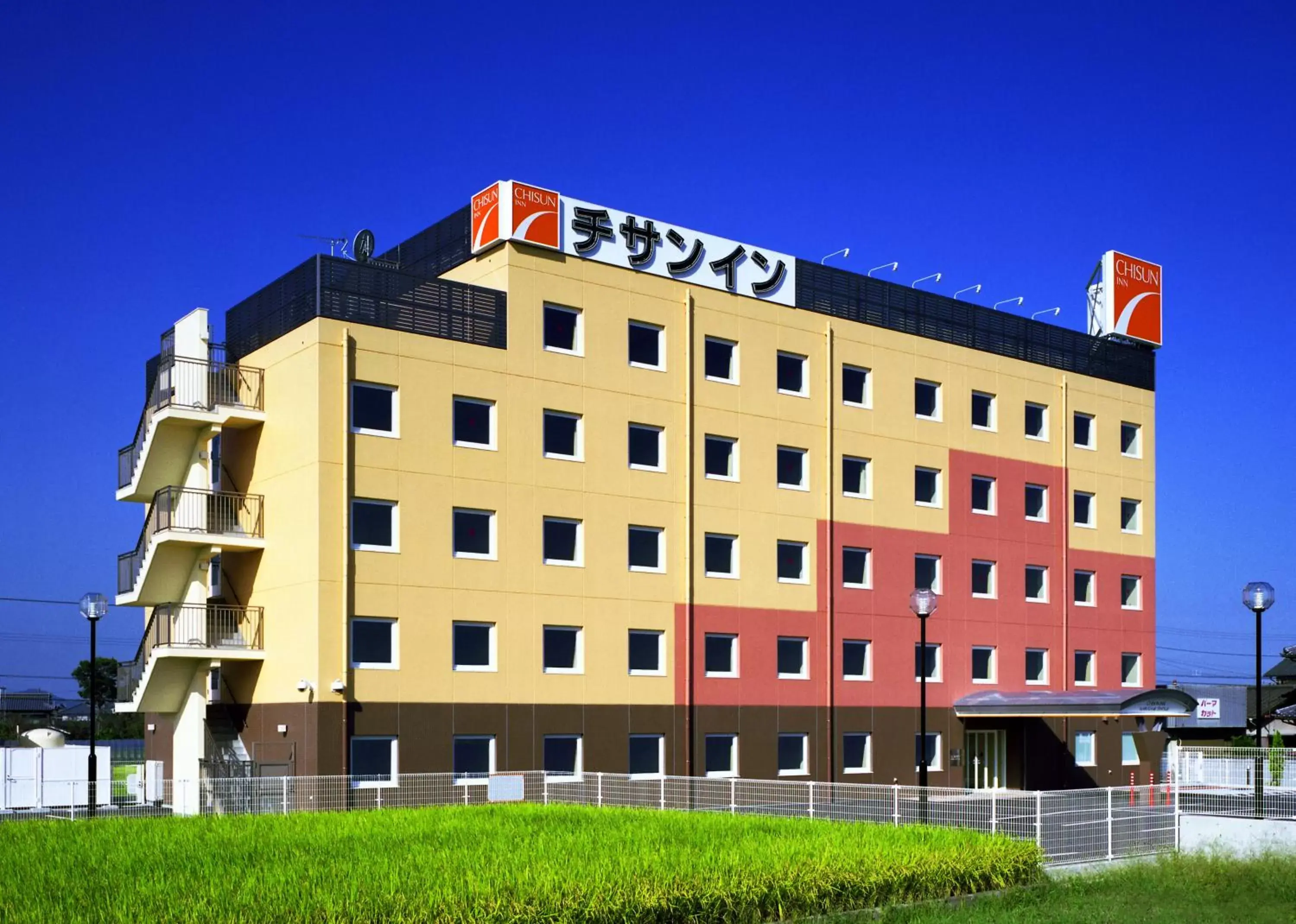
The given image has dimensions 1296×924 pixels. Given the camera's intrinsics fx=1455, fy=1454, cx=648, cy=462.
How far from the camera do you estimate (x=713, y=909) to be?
16078 millimetres

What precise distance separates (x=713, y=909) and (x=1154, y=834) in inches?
444

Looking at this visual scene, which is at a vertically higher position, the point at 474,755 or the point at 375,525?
the point at 375,525

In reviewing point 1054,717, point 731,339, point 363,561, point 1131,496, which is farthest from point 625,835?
point 1131,496

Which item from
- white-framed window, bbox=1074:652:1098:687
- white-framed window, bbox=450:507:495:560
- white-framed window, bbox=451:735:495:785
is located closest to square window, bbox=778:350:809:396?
white-framed window, bbox=450:507:495:560

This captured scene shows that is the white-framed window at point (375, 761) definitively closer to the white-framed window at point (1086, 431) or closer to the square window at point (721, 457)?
the square window at point (721, 457)

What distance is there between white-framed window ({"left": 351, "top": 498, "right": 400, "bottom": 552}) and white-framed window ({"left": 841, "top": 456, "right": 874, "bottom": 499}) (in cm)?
1328

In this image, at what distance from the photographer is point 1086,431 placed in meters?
45.8

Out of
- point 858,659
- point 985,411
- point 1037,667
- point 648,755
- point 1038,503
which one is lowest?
point 648,755

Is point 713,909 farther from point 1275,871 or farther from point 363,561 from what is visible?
point 363,561

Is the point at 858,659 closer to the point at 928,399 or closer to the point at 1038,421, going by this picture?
the point at 928,399

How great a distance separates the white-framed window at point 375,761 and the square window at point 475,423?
660 centimetres

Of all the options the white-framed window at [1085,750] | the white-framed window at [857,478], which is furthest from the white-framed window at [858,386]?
the white-framed window at [1085,750]

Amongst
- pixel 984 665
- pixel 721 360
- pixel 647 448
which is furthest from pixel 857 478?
pixel 984 665

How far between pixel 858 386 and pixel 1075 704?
33.5 feet
